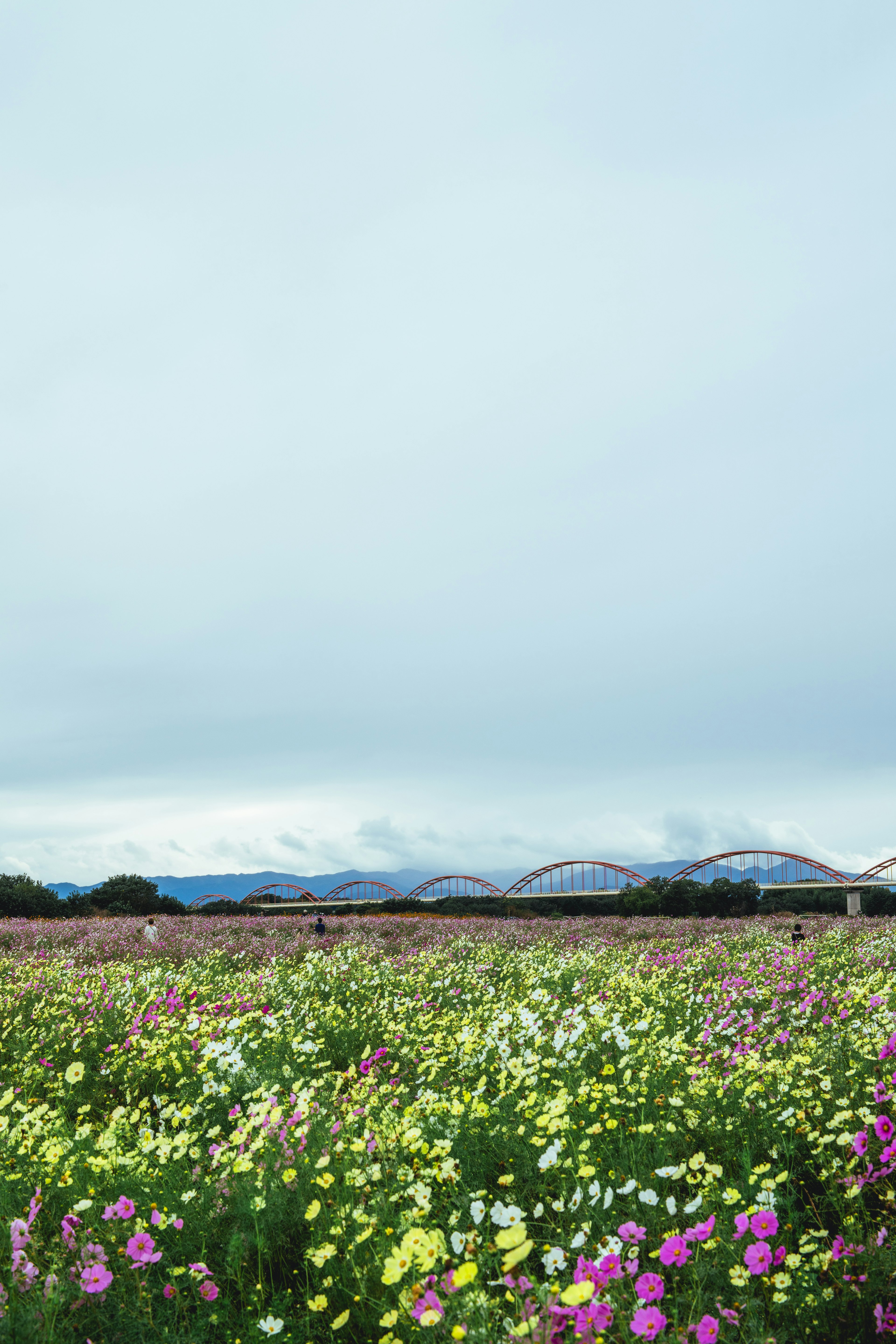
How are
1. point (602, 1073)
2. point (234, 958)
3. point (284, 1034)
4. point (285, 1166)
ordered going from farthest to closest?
point (234, 958), point (284, 1034), point (602, 1073), point (285, 1166)

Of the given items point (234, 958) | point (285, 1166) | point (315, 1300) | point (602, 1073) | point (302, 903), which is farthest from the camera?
point (302, 903)

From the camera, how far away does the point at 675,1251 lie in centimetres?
293

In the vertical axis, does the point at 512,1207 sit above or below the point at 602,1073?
above

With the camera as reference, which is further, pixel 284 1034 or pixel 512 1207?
pixel 284 1034

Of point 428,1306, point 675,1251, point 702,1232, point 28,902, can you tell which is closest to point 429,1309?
point 428,1306

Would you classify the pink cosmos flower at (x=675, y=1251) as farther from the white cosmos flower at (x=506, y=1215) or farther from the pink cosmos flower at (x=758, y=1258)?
the white cosmos flower at (x=506, y=1215)

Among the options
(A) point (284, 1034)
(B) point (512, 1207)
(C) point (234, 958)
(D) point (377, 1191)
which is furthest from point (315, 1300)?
(C) point (234, 958)

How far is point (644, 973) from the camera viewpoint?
1158 cm

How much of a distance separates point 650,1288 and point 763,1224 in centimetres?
69

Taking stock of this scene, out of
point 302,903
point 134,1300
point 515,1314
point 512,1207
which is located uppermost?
point 512,1207

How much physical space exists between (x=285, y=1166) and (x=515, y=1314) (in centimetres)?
172

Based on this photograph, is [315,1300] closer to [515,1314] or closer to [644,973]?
[515,1314]

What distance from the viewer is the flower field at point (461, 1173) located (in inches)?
124

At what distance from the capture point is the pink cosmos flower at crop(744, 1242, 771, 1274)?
124 inches
